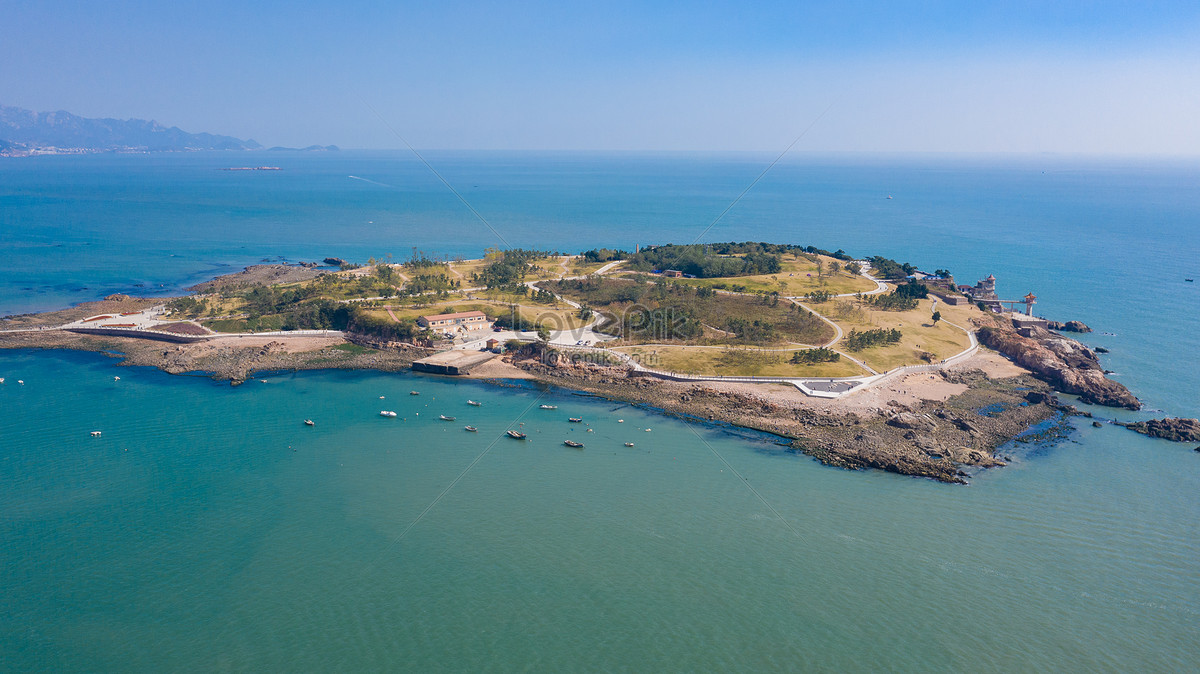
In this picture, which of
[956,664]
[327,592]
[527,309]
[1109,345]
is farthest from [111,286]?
[1109,345]

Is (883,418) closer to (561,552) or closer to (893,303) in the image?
(561,552)

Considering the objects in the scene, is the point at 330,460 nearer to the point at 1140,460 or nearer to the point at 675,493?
the point at 675,493

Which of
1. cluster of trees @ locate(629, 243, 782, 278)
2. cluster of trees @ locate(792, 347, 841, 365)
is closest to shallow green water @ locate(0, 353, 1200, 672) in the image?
cluster of trees @ locate(792, 347, 841, 365)

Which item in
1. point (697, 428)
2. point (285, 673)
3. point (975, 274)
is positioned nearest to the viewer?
point (285, 673)

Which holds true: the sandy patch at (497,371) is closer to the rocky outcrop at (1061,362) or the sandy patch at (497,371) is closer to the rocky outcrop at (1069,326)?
the rocky outcrop at (1061,362)

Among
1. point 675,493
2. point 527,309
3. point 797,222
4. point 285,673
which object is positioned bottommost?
point 285,673

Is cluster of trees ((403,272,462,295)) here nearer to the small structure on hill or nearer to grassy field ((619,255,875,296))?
the small structure on hill
